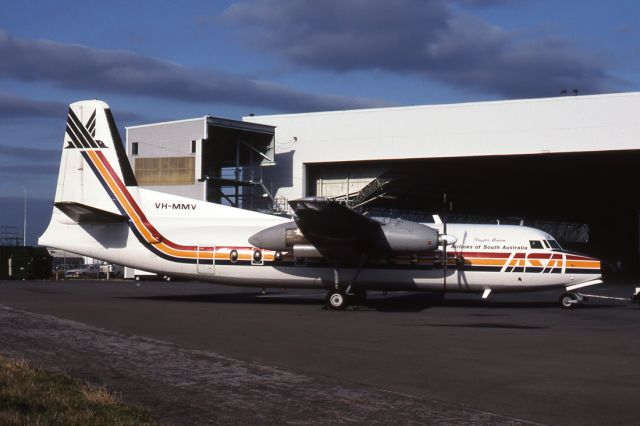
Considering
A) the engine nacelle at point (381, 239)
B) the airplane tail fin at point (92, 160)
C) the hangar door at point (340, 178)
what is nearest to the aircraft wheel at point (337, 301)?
the engine nacelle at point (381, 239)

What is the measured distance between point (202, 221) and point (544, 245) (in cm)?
1230

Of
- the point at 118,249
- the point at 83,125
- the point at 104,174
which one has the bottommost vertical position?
the point at 118,249

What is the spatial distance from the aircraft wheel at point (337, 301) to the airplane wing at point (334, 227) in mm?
1258

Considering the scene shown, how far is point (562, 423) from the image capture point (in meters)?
8.36

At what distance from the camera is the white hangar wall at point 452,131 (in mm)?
42156

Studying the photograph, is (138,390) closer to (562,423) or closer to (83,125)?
(562,423)

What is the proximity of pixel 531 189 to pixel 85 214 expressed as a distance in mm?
44297

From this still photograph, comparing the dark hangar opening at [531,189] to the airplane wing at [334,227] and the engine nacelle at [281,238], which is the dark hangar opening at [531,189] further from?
the engine nacelle at [281,238]

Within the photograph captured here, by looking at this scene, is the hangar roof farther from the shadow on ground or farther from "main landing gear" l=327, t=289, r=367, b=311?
"main landing gear" l=327, t=289, r=367, b=311

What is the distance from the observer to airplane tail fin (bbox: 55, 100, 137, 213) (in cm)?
2659

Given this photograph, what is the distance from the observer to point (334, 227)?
23547 millimetres

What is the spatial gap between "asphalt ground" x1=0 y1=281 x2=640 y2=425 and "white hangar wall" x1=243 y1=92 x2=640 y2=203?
21479mm

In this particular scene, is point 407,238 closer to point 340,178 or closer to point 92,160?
point 92,160

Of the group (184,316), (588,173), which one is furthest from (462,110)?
(184,316)
